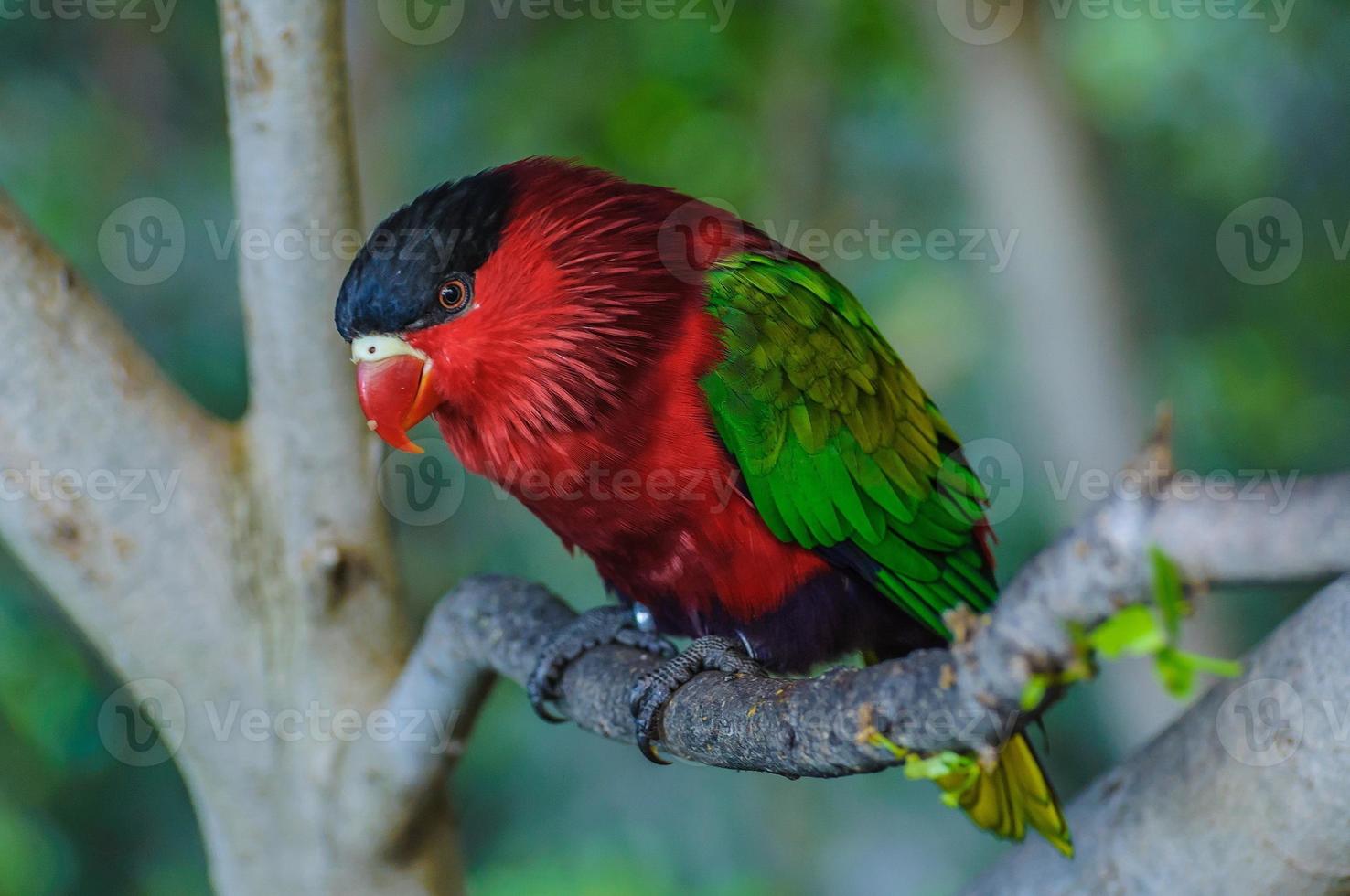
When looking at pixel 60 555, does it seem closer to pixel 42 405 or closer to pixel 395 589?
pixel 42 405

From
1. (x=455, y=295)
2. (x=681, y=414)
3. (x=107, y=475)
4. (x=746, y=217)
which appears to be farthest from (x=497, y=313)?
(x=746, y=217)

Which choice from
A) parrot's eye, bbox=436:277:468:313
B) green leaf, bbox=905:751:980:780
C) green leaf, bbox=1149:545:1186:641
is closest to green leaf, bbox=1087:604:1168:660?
green leaf, bbox=1149:545:1186:641

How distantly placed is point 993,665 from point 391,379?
31.2 inches

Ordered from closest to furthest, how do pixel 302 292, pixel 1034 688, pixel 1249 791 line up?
pixel 1034 688, pixel 1249 791, pixel 302 292

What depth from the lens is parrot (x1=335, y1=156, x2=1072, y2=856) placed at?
1.25 meters

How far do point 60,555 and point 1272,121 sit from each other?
129 inches

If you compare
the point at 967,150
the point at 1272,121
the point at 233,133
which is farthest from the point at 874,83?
the point at 233,133

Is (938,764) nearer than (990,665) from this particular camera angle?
No

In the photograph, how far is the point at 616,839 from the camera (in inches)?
127

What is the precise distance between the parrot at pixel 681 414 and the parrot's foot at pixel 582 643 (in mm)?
12

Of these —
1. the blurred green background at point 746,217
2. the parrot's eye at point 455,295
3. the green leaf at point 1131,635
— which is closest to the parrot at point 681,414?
the parrot's eye at point 455,295

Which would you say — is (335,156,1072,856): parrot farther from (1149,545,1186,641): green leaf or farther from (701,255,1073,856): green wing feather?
(1149,545,1186,641): green leaf

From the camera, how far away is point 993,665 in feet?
2.31

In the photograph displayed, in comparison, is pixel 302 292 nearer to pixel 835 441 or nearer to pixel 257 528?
pixel 257 528
